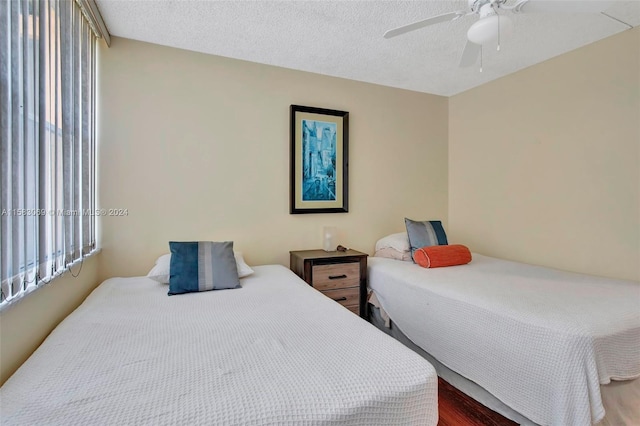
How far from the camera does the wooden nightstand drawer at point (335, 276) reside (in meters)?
2.64

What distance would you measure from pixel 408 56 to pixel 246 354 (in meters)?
2.62

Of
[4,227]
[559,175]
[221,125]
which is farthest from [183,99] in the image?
[559,175]

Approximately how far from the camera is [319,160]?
3070mm

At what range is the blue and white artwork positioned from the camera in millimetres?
3010

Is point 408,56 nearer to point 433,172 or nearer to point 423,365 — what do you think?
point 433,172

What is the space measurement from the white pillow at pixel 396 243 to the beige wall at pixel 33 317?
97.9 inches

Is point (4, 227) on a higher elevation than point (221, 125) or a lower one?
lower

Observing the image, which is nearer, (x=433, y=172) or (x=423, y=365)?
(x=423, y=365)

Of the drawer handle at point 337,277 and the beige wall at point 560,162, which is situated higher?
the beige wall at point 560,162

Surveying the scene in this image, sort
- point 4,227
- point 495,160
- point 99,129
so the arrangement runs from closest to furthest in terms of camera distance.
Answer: point 4,227
point 99,129
point 495,160

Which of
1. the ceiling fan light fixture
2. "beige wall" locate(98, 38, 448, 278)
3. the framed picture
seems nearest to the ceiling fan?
the ceiling fan light fixture

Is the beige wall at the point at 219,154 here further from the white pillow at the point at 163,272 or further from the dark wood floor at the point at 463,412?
the dark wood floor at the point at 463,412

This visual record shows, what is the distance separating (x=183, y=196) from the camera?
258 cm

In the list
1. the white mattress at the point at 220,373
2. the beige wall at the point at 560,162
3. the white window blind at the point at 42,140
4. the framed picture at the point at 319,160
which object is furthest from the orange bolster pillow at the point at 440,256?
the white window blind at the point at 42,140
